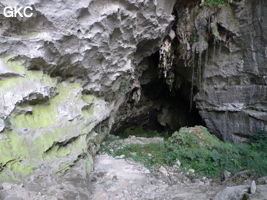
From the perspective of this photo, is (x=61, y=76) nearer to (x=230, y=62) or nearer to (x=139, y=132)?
(x=230, y=62)

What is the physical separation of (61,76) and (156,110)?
26.5 ft

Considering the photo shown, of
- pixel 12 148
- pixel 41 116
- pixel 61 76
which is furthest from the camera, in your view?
pixel 61 76

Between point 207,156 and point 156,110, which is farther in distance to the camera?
point 156,110

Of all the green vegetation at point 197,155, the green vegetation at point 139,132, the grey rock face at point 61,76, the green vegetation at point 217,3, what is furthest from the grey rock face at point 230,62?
the green vegetation at point 139,132

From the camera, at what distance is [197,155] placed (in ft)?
21.0

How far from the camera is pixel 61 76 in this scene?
20.0ft

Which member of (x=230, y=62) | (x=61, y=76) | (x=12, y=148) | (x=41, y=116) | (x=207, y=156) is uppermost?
(x=230, y=62)

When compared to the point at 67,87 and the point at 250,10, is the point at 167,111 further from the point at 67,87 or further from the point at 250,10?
the point at 67,87

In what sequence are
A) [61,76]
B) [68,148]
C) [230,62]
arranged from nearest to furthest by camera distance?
[68,148], [61,76], [230,62]

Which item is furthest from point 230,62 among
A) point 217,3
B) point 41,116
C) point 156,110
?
point 41,116

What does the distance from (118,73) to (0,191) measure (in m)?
4.48

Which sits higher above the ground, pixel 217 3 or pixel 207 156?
pixel 217 3

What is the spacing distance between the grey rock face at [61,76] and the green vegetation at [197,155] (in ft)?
3.94

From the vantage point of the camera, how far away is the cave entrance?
38.1 ft
